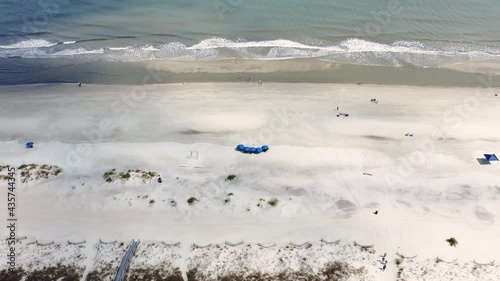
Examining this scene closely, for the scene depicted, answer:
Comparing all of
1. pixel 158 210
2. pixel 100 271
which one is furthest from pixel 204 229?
pixel 100 271

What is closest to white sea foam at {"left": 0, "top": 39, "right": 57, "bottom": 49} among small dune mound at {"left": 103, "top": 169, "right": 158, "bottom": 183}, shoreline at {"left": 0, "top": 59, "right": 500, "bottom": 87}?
shoreline at {"left": 0, "top": 59, "right": 500, "bottom": 87}

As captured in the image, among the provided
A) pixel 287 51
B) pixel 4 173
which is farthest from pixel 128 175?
pixel 287 51

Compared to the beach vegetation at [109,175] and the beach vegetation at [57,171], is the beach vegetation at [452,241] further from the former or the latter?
the beach vegetation at [57,171]

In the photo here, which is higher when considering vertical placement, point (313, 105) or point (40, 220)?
point (313, 105)

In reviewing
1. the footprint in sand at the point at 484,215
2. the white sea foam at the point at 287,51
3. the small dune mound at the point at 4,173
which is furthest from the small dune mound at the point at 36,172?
the footprint in sand at the point at 484,215

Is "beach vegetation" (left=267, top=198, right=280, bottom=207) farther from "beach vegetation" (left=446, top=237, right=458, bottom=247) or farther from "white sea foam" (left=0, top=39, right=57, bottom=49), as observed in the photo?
"white sea foam" (left=0, top=39, right=57, bottom=49)

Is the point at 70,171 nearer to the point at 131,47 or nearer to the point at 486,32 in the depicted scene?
the point at 131,47

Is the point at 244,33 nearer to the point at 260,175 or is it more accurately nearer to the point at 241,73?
the point at 241,73
